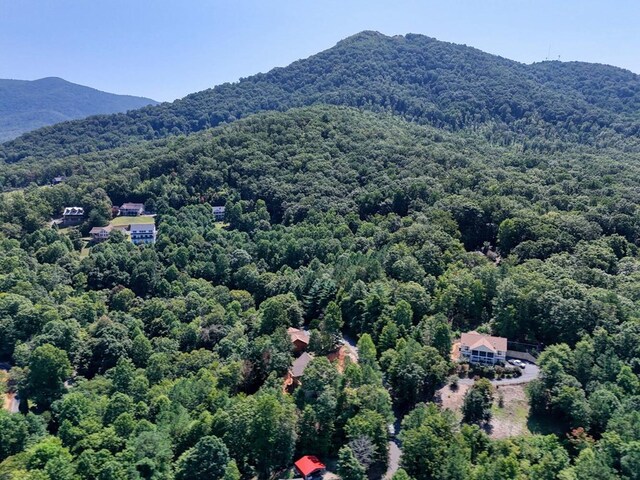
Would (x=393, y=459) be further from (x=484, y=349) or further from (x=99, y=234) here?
(x=99, y=234)

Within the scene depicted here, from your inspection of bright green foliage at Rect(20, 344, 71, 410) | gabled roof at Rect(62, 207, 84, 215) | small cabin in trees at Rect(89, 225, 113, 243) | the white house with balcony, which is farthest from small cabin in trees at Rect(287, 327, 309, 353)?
gabled roof at Rect(62, 207, 84, 215)

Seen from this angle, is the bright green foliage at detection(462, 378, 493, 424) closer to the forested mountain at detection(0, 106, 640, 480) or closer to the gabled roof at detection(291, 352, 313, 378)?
the forested mountain at detection(0, 106, 640, 480)

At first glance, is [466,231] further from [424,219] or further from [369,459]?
[369,459]

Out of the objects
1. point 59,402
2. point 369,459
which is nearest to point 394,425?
point 369,459

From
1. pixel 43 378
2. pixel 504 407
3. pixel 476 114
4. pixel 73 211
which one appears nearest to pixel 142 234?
pixel 73 211

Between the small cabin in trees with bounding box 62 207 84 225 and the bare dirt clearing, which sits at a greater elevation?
the small cabin in trees with bounding box 62 207 84 225
